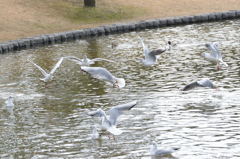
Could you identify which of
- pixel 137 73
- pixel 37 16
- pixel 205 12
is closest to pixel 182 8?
pixel 205 12

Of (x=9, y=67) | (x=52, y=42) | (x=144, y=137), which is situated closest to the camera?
(x=144, y=137)

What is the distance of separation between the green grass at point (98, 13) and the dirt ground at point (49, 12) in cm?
42

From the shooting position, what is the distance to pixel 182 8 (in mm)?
33281

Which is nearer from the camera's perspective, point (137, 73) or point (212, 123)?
point (212, 123)

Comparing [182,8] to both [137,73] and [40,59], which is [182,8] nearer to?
[40,59]

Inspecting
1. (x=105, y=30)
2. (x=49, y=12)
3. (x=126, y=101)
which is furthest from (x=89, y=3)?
(x=126, y=101)

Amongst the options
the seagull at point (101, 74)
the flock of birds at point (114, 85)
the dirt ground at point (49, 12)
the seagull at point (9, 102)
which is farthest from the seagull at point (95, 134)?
the dirt ground at point (49, 12)

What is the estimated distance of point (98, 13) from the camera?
106ft

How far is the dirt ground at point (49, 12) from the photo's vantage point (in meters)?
29.1

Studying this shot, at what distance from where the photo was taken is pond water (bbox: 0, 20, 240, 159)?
12.6 m

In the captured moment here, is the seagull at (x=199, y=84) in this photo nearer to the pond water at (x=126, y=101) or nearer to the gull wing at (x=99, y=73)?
the pond water at (x=126, y=101)

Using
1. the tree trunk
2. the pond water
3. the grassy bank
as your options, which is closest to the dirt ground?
the grassy bank

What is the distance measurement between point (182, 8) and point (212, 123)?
20.1 m

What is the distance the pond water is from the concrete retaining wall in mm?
1992
